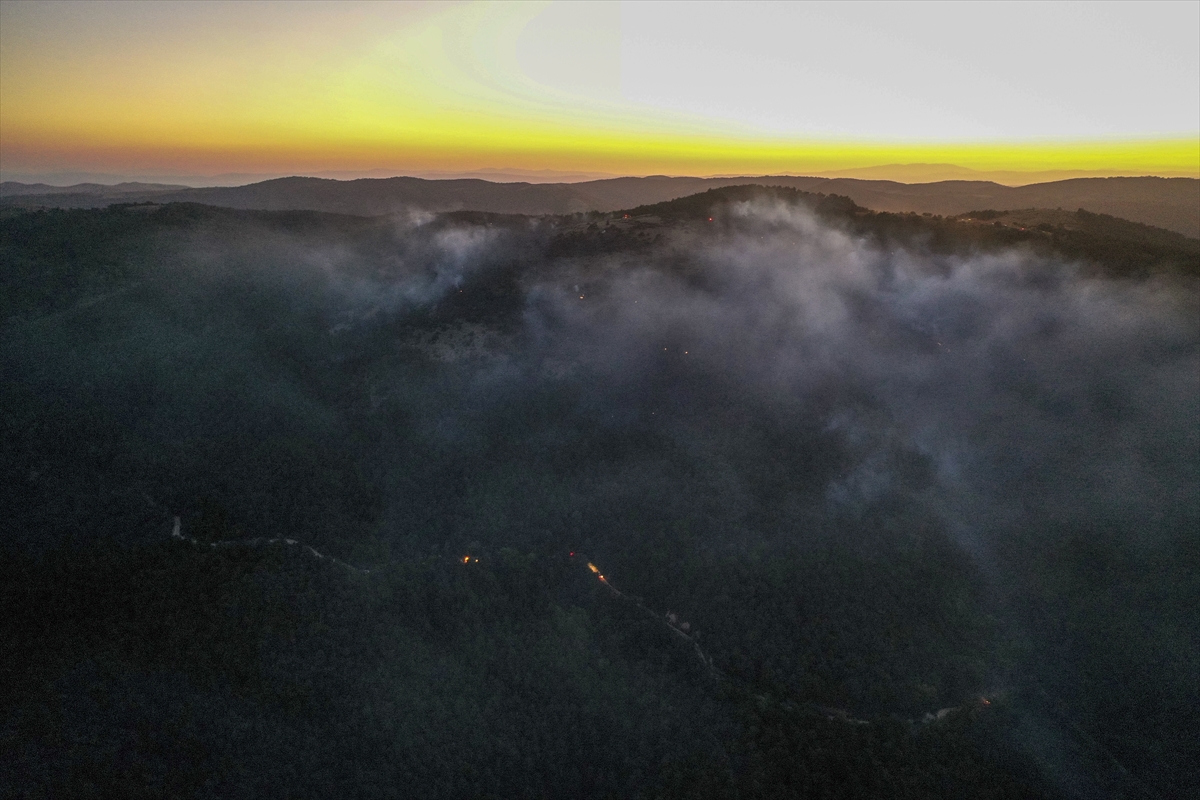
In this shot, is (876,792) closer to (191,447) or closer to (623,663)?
(623,663)

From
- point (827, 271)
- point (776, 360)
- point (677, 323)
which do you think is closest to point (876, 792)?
point (776, 360)

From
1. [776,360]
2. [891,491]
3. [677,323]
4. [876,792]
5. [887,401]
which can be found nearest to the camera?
[876,792]

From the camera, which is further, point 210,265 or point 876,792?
point 210,265

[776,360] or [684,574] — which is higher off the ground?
[776,360]

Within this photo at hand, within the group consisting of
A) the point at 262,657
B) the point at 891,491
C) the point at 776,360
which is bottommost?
the point at 262,657

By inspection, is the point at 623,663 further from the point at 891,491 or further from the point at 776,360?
the point at 776,360

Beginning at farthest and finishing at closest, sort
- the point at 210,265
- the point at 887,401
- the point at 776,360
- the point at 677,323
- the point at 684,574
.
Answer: the point at 210,265
the point at 677,323
the point at 776,360
the point at 887,401
the point at 684,574
